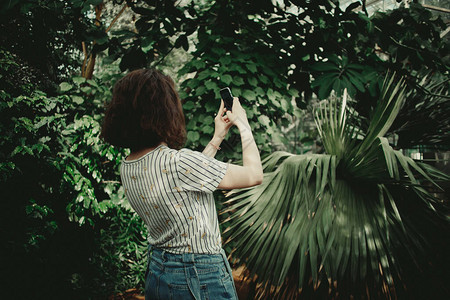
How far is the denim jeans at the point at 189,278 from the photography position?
966mm

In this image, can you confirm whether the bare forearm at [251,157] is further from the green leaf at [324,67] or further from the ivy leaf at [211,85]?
the green leaf at [324,67]

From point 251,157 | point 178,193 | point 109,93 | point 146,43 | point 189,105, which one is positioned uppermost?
point 146,43

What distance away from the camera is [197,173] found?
95 centimetres

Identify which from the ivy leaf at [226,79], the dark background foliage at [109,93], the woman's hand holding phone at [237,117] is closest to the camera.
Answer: the woman's hand holding phone at [237,117]

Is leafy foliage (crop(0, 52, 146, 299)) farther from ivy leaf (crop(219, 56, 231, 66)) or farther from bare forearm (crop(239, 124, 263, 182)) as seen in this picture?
bare forearm (crop(239, 124, 263, 182))

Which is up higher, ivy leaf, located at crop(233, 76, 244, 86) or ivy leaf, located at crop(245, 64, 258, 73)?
ivy leaf, located at crop(245, 64, 258, 73)

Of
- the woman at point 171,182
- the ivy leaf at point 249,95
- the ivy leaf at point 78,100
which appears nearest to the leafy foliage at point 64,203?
the ivy leaf at point 78,100

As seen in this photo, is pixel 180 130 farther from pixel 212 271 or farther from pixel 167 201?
pixel 212 271

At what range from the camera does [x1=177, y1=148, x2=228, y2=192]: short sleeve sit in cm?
95

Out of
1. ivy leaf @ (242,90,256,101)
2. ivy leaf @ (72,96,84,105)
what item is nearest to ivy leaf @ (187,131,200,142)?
ivy leaf @ (242,90,256,101)

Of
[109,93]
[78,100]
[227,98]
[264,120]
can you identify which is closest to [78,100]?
[78,100]

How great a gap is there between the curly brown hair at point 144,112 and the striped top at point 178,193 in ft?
0.18

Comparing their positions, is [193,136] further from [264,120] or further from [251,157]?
[251,157]

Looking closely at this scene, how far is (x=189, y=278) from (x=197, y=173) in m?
0.33
